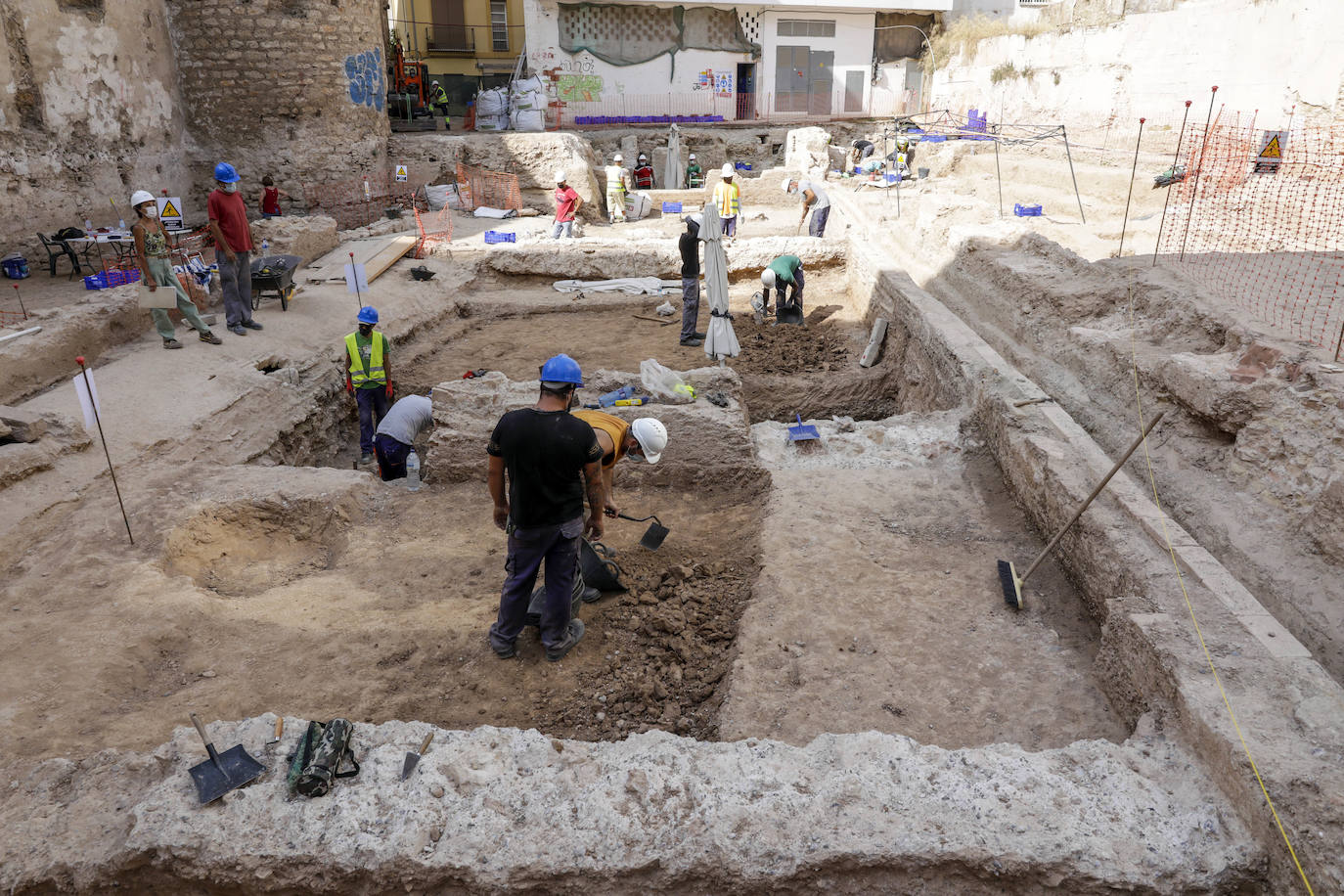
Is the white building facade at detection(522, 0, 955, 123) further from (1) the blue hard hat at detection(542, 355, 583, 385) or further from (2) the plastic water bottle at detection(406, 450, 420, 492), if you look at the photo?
(1) the blue hard hat at detection(542, 355, 583, 385)

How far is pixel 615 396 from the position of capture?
682 cm

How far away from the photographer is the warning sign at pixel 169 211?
955 centimetres

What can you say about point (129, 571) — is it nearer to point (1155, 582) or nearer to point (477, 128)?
point (1155, 582)

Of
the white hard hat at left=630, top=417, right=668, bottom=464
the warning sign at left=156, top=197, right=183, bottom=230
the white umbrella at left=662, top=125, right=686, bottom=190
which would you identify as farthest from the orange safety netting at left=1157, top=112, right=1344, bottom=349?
the white umbrella at left=662, top=125, right=686, bottom=190

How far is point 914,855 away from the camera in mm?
2689

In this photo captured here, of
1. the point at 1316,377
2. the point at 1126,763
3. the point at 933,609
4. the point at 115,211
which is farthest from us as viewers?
the point at 115,211

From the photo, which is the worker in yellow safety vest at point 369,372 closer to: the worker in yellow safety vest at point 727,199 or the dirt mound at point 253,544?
the dirt mound at point 253,544

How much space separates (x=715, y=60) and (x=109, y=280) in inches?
985

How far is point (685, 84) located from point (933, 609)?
97.1 feet

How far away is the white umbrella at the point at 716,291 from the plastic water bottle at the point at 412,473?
4063 mm

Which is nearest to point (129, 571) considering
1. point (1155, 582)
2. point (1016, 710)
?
point (1016, 710)

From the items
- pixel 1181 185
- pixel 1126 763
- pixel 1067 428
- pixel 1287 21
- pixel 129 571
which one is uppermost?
pixel 1287 21

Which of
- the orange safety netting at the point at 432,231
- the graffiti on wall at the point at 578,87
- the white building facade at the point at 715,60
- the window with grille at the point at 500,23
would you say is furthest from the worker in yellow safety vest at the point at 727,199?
the window with grille at the point at 500,23

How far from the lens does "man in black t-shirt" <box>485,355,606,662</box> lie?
153 inches
